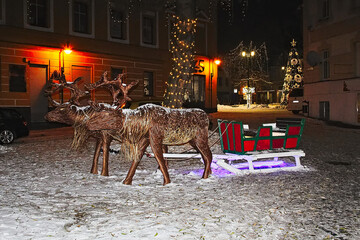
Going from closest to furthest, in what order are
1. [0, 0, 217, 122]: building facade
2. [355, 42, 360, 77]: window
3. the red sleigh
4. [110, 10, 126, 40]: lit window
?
1. the red sleigh
2. [0, 0, 217, 122]: building facade
3. [355, 42, 360, 77]: window
4. [110, 10, 126, 40]: lit window

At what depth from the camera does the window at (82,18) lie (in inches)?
902

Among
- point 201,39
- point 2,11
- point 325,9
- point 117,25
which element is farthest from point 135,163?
point 201,39

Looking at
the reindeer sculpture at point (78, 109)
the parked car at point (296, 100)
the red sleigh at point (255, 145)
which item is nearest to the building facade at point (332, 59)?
the parked car at point (296, 100)

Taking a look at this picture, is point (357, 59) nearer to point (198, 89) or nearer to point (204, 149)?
point (198, 89)

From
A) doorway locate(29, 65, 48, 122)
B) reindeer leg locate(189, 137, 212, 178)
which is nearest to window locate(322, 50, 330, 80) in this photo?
doorway locate(29, 65, 48, 122)

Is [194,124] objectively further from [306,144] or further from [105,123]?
[306,144]

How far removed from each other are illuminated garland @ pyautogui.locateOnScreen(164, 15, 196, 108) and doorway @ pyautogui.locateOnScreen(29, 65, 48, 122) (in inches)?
479

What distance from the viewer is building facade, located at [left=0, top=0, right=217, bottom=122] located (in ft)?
66.5

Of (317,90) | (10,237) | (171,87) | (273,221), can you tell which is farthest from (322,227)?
(317,90)

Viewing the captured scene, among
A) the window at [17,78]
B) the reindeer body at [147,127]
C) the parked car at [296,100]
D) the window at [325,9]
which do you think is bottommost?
the reindeer body at [147,127]

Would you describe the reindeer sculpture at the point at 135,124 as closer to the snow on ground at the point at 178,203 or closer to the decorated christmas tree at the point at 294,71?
the snow on ground at the point at 178,203

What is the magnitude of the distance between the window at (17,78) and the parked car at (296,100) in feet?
67.2

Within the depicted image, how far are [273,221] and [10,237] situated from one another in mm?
3173

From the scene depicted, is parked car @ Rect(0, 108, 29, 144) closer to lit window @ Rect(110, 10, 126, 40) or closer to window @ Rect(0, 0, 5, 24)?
window @ Rect(0, 0, 5, 24)
